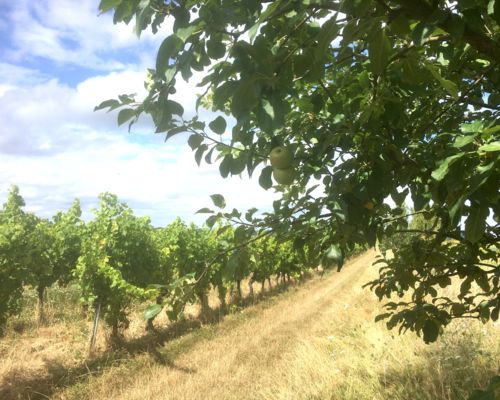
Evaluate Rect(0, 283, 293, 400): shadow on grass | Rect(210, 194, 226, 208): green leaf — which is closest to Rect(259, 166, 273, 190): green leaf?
Rect(210, 194, 226, 208): green leaf

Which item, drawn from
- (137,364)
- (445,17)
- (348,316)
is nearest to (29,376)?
(137,364)

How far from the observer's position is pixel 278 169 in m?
1.75

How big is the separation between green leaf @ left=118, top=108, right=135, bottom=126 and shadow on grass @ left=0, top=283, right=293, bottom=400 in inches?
321

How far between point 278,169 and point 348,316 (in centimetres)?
976

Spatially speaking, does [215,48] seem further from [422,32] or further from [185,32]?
[422,32]

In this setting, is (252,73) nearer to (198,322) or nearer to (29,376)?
(29,376)

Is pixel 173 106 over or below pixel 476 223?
over

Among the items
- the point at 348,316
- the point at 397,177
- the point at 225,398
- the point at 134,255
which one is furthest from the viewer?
the point at 134,255

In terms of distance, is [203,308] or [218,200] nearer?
[218,200]

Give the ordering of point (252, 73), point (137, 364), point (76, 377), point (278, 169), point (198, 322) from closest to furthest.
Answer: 1. point (252, 73)
2. point (278, 169)
3. point (76, 377)
4. point (137, 364)
5. point (198, 322)

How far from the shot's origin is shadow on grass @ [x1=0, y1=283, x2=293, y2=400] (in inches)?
334

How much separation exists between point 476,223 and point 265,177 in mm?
854

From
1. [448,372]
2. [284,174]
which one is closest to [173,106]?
[284,174]

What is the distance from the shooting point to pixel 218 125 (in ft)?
5.54
